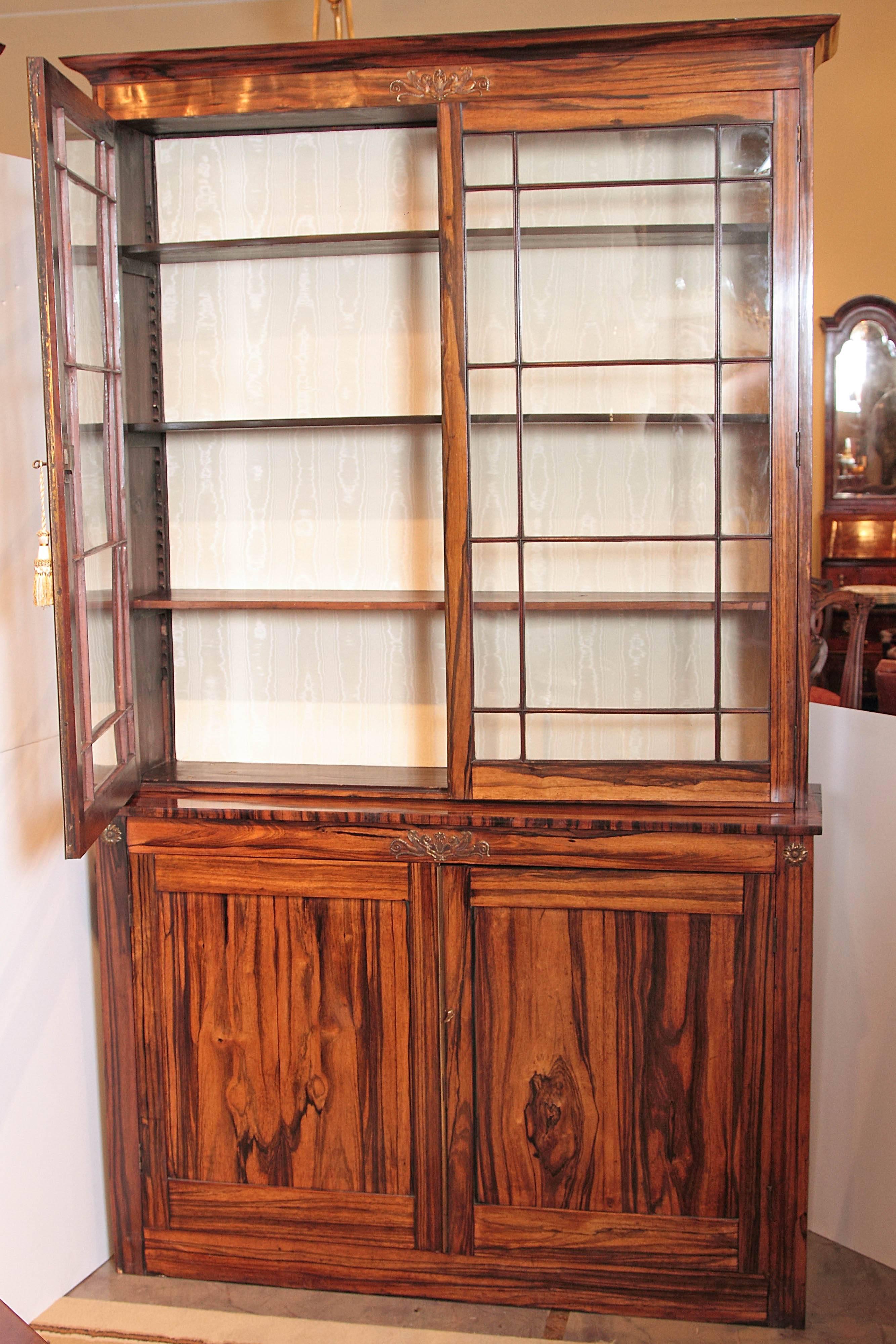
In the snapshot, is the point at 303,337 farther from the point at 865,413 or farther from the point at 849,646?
the point at 865,413

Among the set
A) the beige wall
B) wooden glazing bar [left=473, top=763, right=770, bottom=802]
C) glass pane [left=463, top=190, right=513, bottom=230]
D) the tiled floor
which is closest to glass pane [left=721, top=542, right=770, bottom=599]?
wooden glazing bar [left=473, top=763, right=770, bottom=802]

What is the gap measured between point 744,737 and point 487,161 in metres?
1.20

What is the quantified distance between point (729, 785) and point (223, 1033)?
1.14 metres

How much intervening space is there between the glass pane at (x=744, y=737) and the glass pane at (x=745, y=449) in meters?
0.36

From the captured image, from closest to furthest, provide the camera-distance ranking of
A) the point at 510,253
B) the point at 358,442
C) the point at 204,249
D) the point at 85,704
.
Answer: the point at 85,704 → the point at 510,253 → the point at 204,249 → the point at 358,442

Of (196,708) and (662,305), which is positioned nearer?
(662,305)

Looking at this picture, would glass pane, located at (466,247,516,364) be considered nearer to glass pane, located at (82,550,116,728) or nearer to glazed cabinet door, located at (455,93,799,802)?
glazed cabinet door, located at (455,93,799,802)

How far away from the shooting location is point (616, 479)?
7.45 ft

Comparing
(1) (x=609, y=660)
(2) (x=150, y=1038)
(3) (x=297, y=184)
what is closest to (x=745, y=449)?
(1) (x=609, y=660)

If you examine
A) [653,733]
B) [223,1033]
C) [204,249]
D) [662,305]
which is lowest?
[223,1033]

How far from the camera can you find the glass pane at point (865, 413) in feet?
20.1

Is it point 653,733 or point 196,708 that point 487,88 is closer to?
point 653,733

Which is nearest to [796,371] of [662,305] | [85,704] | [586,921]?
[662,305]

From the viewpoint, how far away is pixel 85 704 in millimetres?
2004
